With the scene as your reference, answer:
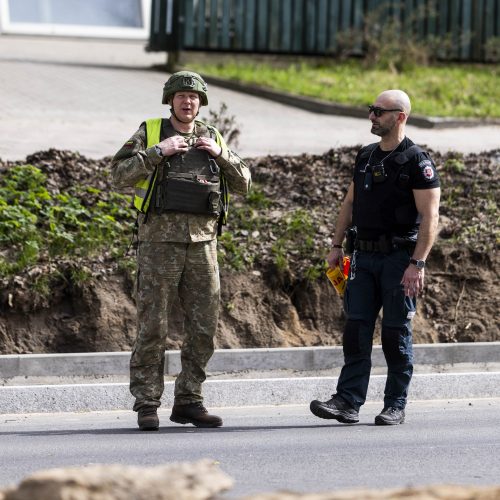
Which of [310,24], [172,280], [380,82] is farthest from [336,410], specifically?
[310,24]

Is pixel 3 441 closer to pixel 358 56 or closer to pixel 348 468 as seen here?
pixel 348 468

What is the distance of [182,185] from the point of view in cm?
817

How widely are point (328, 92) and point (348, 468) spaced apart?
46.6 feet

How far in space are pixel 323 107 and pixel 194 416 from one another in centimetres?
1173

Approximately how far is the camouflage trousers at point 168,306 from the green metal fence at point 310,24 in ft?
49.3

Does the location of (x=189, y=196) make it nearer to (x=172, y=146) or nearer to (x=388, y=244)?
(x=172, y=146)

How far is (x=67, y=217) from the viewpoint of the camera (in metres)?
11.8

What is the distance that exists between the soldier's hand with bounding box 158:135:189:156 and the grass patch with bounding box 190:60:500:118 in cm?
Result: 1107

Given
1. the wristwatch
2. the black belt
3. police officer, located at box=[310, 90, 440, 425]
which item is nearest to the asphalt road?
police officer, located at box=[310, 90, 440, 425]

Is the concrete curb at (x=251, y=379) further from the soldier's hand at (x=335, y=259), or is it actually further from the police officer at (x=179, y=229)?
the soldier's hand at (x=335, y=259)

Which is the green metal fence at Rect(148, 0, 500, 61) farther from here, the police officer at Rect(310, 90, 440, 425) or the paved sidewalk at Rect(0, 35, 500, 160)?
the police officer at Rect(310, 90, 440, 425)

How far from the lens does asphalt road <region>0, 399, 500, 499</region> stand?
6621 mm

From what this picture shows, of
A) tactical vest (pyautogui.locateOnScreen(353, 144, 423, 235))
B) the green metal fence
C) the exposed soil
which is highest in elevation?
the green metal fence

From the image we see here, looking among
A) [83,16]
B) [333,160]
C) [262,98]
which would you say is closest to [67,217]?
[333,160]
